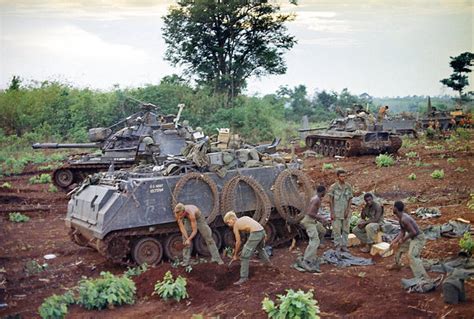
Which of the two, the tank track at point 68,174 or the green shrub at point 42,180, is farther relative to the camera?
the green shrub at point 42,180

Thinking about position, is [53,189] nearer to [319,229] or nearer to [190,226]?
[190,226]

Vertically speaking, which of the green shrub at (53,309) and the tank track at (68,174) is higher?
the tank track at (68,174)

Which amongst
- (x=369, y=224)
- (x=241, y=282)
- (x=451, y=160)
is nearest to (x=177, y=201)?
(x=241, y=282)

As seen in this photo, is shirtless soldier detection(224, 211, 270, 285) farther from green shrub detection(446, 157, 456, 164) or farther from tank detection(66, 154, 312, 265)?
green shrub detection(446, 157, 456, 164)

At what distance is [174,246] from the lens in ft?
33.9

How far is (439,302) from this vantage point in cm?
741

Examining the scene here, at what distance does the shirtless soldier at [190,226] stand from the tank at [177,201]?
1.92ft

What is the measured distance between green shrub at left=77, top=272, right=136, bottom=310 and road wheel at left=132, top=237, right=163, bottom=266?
1830 millimetres

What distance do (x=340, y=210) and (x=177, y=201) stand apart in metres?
2.71

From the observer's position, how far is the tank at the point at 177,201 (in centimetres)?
981

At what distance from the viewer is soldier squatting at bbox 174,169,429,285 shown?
332 inches

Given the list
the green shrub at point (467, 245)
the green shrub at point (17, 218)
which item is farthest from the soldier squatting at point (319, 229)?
the green shrub at point (17, 218)

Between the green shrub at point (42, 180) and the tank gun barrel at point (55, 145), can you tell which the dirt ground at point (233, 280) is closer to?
the tank gun barrel at point (55, 145)

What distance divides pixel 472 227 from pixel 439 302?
3898 mm
